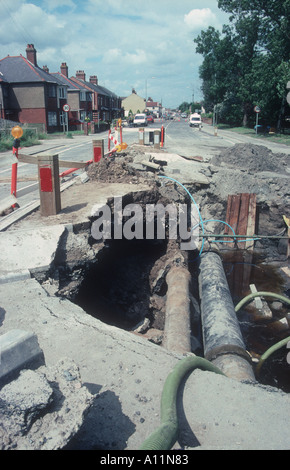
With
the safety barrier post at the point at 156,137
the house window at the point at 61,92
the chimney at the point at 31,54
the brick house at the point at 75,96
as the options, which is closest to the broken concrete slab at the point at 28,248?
the safety barrier post at the point at 156,137

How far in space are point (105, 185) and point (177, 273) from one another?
104 inches

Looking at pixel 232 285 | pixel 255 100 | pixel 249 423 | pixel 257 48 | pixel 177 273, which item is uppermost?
pixel 257 48

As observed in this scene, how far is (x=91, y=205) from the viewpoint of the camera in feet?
21.2

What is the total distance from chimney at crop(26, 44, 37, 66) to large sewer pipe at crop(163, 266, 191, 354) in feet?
142

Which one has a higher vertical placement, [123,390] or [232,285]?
[123,390]

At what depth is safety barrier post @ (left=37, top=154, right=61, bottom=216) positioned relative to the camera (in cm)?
559

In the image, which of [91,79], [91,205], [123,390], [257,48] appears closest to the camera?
[123,390]

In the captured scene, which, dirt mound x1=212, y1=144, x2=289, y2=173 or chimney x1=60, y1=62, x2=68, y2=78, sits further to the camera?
chimney x1=60, y1=62, x2=68, y2=78

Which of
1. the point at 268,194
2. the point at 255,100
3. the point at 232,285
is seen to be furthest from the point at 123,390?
the point at 255,100

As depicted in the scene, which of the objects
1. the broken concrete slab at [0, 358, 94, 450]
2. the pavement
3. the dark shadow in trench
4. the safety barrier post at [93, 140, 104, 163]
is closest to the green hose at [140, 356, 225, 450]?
the pavement

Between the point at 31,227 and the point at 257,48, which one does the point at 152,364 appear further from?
the point at 257,48

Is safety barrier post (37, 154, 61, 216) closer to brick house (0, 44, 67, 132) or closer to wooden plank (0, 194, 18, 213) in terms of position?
wooden plank (0, 194, 18, 213)

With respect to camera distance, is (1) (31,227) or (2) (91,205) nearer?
(1) (31,227)
